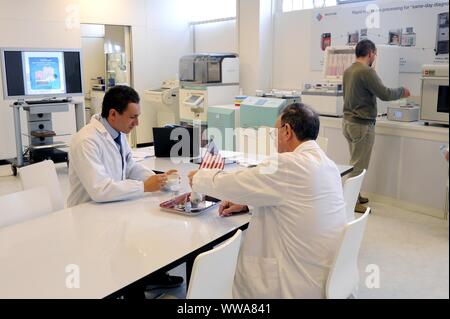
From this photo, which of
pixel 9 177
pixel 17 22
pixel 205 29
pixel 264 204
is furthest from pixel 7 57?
pixel 264 204

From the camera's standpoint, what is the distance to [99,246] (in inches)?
64.1

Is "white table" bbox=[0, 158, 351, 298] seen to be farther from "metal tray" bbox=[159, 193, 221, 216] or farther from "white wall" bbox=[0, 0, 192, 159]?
"white wall" bbox=[0, 0, 192, 159]

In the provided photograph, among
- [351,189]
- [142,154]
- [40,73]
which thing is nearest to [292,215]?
[351,189]

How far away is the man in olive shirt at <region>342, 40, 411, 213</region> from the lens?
12.5ft

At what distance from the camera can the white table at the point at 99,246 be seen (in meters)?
1.34

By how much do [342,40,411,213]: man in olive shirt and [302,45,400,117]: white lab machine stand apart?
1.16ft

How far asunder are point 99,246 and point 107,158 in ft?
2.67

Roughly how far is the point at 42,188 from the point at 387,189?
124 inches

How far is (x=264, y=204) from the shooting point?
1.64 metres

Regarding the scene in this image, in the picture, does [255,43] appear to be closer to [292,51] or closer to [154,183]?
[292,51]

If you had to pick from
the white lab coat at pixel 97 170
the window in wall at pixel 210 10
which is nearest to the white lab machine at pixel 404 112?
the white lab coat at pixel 97 170

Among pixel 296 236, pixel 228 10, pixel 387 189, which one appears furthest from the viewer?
pixel 228 10

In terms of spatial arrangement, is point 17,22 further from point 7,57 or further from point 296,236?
point 296,236

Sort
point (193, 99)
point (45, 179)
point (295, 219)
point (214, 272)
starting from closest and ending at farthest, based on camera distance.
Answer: point (214, 272) → point (295, 219) → point (45, 179) → point (193, 99)
